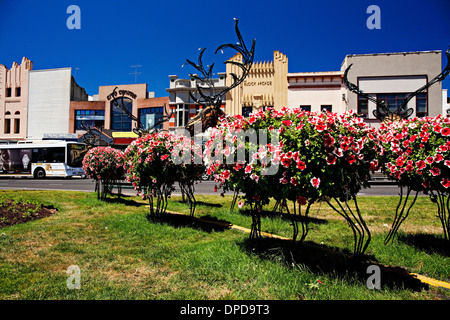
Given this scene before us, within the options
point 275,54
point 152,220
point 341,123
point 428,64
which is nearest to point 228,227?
point 152,220

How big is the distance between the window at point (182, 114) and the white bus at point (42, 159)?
33.8ft

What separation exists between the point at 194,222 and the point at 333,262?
10.7 feet

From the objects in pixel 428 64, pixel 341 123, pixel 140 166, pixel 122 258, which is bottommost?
pixel 122 258

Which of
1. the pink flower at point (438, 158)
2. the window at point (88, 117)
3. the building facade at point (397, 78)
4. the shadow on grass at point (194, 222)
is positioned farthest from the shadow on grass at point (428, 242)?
the window at point (88, 117)

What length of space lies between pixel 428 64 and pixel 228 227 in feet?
88.2

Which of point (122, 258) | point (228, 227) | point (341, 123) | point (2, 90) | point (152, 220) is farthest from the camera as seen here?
point (2, 90)

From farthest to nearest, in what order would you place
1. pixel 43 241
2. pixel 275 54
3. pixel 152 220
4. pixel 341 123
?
pixel 275 54
pixel 152 220
pixel 43 241
pixel 341 123

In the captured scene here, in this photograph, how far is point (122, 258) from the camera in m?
3.68

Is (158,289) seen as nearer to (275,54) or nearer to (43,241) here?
(43,241)

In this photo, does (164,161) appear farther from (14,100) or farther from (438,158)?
(14,100)

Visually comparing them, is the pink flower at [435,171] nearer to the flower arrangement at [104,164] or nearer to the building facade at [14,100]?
the flower arrangement at [104,164]

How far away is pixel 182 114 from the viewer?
29594 mm

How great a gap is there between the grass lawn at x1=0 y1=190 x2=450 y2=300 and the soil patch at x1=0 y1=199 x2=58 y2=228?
48cm

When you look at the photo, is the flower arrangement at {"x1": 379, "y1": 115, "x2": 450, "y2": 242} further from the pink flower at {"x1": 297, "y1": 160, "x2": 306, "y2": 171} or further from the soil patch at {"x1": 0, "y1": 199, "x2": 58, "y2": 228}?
the soil patch at {"x1": 0, "y1": 199, "x2": 58, "y2": 228}
